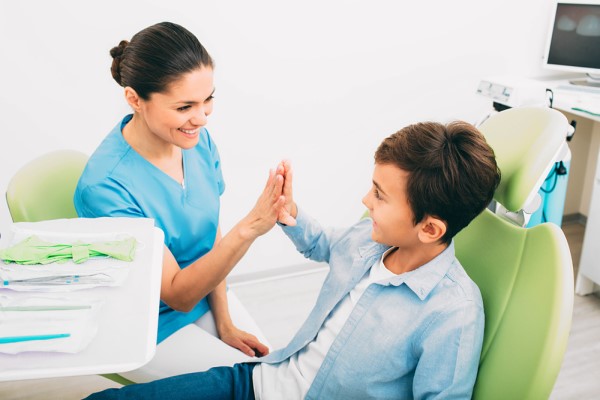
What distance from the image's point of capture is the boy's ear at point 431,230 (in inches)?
43.8

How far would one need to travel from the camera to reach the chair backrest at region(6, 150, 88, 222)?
4.47 feet

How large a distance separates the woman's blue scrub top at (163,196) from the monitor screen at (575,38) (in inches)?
70.5

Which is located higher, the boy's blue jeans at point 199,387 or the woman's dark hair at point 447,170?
the woman's dark hair at point 447,170

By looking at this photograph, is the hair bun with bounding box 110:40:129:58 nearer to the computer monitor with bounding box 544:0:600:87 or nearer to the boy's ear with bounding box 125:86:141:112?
the boy's ear with bounding box 125:86:141:112

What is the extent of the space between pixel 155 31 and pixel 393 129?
145 cm

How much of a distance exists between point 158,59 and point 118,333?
0.66 meters

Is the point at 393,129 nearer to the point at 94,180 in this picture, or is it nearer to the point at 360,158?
the point at 360,158

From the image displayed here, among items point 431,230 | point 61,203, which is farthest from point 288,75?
point 431,230

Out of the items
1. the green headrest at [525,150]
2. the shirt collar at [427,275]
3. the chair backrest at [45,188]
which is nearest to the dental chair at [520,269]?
the green headrest at [525,150]

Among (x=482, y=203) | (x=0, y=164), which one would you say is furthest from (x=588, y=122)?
(x=0, y=164)

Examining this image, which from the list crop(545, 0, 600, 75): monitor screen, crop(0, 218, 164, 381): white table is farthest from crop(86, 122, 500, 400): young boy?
crop(545, 0, 600, 75): monitor screen

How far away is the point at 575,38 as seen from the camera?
8.58ft

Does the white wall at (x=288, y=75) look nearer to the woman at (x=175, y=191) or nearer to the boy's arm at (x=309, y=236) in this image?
the woman at (x=175, y=191)

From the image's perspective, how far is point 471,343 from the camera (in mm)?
1044
